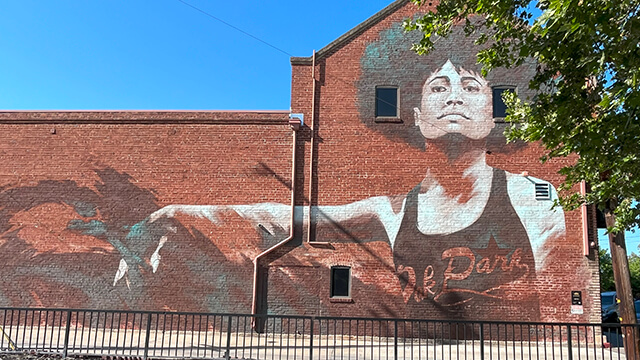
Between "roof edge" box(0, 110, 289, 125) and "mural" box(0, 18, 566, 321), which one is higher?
"roof edge" box(0, 110, 289, 125)

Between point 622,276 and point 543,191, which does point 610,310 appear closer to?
point 543,191

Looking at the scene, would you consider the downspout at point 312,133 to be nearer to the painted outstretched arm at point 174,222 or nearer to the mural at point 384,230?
the mural at point 384,230

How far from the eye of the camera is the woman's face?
1334 centimetres

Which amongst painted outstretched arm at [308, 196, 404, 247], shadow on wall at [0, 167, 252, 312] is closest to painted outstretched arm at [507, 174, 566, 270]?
painted outstretched arm at [308, 196, 404, 247]

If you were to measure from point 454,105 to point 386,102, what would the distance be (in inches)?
76.7

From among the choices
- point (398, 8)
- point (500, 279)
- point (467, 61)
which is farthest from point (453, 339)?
point (398, 8)

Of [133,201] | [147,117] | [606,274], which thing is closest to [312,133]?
[147,117]

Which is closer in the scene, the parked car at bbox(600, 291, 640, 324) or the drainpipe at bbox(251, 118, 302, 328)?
the drainpipe at bbox(251, 118, 302, 328)

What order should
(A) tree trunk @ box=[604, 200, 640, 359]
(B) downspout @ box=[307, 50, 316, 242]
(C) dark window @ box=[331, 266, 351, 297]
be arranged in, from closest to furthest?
(A) tree trunk @ box=[604, 200, 640, 359] < (C) dark window @ box=[331, 266, 351, 297] < (B) downspout @ box=[307, 50, 316, 242]

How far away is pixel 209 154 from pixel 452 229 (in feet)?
23.7

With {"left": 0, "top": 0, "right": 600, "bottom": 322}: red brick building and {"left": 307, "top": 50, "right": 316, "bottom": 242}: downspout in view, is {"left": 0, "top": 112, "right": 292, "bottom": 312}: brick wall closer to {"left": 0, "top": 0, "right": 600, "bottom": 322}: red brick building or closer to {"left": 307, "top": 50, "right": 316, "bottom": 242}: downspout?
{"left": 0, "top": 0, "right": 600, "bottom": 322}: red brick building

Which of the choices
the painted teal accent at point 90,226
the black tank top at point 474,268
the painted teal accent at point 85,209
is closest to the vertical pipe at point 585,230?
the black tank top at point 474,268

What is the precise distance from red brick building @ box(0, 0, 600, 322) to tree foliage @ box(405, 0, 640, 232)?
4.89m

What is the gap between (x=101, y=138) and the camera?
13.9 metres
